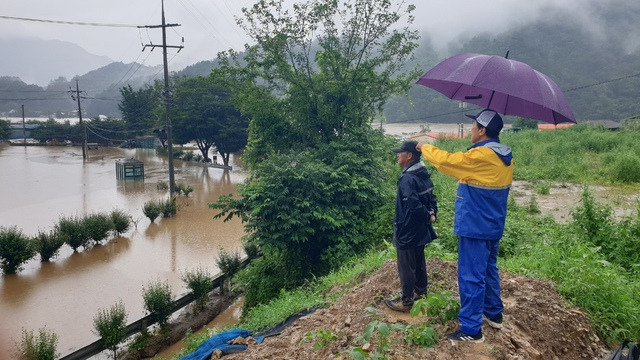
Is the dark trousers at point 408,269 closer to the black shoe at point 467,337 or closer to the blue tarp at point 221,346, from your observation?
the black shoe at point 467,337

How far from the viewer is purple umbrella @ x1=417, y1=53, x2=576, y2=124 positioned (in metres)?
2.99

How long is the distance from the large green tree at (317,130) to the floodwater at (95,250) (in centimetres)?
344

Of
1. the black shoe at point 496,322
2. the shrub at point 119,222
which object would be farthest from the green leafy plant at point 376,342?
the shrub at point 119,222

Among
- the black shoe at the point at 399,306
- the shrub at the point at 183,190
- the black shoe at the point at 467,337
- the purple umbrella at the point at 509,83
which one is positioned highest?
the purple umbrella at the point at 509,83

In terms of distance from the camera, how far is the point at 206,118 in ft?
105

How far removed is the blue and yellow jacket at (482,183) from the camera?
118 inches

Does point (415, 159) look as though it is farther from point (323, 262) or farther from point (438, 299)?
point (323, 262)

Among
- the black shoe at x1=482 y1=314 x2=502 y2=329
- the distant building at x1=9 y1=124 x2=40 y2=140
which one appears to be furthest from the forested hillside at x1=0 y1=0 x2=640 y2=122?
the black shoe at x1=482 y1=314 x2=502 y2=329

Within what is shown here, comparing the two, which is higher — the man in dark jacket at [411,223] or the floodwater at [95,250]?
the man in dark jacket at [411,223]

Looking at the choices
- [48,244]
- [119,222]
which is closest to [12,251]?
[48,244]

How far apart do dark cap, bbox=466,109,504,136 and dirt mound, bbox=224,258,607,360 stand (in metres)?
1.57

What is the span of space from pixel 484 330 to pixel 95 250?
44.4 feet

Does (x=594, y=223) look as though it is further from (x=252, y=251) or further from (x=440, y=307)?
(x=252, y=251)

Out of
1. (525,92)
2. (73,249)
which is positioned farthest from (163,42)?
(525,92)
